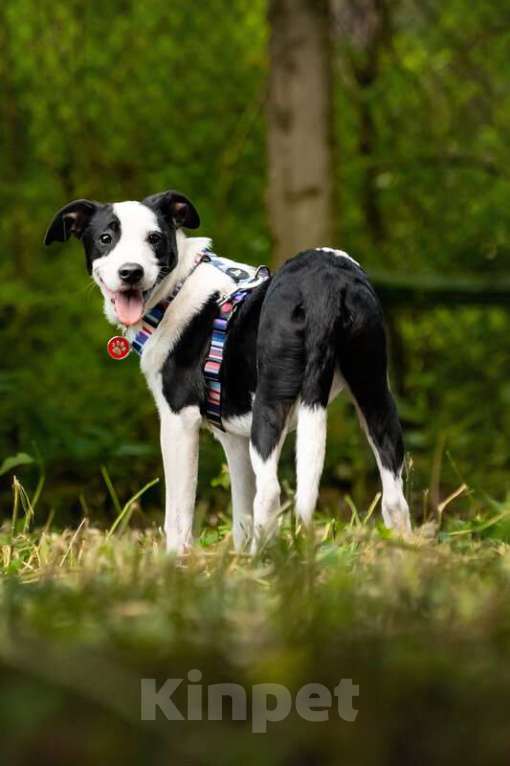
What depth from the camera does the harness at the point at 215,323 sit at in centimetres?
432

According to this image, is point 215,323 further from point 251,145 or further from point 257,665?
point 251,145

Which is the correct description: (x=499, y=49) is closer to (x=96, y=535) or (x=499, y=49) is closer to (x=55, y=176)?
(x=55, y=176)

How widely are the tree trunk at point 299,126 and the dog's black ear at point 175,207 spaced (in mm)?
3624

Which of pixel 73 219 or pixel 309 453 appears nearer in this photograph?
pixel 309 453

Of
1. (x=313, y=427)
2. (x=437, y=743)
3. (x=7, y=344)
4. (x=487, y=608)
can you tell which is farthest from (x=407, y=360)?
(x=437, y=743)

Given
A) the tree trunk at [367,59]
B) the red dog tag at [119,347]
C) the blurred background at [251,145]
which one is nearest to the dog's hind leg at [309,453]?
the red dog tag at [119,347]

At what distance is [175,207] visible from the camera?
4.64m

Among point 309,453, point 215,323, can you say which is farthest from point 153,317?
point 309,453

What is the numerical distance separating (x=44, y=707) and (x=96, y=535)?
2.76 meters

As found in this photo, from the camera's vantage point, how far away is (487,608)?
2086mm

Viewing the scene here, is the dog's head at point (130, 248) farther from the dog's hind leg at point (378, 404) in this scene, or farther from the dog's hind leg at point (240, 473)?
the dog's hind leg at point (378, 404)

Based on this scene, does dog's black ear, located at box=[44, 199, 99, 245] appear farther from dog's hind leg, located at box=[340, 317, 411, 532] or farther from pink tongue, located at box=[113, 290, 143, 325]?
dog's hind leg, located at box=[340, 317, 411, 532]

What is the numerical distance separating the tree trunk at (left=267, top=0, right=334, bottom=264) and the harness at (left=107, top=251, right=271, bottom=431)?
12.1 feet

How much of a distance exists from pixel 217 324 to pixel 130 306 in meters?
0.30
